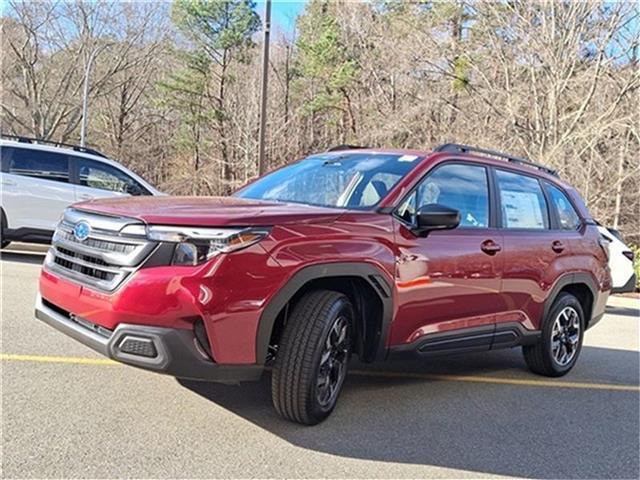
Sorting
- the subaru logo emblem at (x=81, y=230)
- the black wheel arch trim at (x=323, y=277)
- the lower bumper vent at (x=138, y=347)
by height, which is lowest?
the lower bumper vent at (x=138, y=347)

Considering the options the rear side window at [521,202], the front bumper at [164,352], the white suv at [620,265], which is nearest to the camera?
the front bumper at [164,352]

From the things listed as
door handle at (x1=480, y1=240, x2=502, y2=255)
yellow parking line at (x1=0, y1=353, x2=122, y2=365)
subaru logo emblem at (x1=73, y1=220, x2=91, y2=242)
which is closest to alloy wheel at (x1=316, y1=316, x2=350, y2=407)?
door handle at (x1=480, y1=240, x2=502, y2=255)

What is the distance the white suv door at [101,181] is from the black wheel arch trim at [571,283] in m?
7.12

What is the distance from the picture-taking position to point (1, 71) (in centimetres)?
3141

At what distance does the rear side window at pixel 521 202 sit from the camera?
5.04 meters

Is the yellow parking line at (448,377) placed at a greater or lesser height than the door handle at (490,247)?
lesser

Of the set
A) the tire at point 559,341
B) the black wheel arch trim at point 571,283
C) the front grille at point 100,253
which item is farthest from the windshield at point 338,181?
the tire at point 559,341

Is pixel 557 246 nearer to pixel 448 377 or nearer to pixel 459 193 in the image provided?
pixel 459 193

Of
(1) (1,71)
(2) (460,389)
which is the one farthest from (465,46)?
(1) (1,71)

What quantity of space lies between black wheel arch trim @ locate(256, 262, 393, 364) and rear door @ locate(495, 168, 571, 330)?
1320 mm

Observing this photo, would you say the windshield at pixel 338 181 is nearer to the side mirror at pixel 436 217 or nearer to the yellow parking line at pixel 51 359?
the side mirror at pixel 436 217

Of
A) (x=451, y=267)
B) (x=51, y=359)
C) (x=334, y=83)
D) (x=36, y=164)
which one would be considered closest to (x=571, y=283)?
(x=451, y=267)

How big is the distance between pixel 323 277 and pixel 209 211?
0.80 metres

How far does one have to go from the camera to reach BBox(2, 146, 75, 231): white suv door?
372 inches
